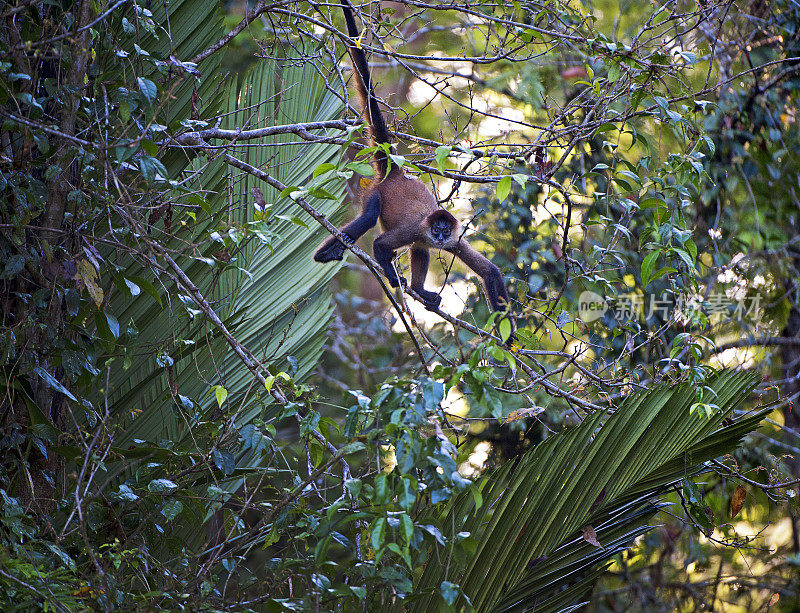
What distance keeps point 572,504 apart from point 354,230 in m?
1.79

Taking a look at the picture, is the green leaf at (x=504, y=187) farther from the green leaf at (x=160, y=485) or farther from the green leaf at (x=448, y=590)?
the green leaf at (x=160, y=485)

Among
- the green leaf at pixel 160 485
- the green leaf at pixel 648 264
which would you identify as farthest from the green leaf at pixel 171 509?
the green leaf at pixel 648 264

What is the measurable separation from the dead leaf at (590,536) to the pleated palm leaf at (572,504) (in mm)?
11

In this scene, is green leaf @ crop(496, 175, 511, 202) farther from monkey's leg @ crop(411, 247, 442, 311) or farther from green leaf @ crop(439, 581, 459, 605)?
monkey's leg @ crop(411, 247, 442, 311)

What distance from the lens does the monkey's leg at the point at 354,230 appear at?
10.9 ft

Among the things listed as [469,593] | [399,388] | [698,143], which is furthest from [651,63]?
[469,593]

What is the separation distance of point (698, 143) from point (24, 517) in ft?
7.56

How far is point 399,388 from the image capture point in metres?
1.69

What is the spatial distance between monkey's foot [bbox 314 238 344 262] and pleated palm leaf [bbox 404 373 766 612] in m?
1.42

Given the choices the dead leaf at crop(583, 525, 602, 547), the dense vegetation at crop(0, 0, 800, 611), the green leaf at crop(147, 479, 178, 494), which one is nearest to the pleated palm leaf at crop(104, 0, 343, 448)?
the dense vegetation at crop(0, 0, 800, 611)

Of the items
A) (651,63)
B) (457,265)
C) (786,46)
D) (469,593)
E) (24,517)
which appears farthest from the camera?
(457,265)

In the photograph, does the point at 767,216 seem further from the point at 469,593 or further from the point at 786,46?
the point at 469,593

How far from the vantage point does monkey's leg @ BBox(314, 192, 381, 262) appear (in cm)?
333

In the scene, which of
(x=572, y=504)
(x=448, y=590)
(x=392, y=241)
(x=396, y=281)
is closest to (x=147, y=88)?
(x=396, y=281)
